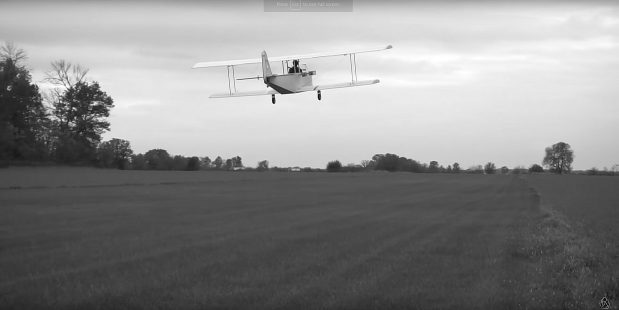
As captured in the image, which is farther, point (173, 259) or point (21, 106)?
point (21, 106)

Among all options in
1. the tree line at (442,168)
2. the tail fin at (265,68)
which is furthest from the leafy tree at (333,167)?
the tail fin at (265,68)

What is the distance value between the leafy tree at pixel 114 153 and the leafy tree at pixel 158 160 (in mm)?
3582

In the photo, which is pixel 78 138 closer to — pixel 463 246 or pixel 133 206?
pixel 133 206

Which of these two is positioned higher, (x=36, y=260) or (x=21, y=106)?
(x=21, y=106)

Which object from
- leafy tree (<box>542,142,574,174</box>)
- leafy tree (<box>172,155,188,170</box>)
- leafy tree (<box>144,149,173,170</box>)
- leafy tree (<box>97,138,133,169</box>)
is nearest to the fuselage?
leafy tree (<box>97,138,133,169</box>)

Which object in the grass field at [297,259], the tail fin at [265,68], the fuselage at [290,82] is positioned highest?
the tail fin at [265,68]

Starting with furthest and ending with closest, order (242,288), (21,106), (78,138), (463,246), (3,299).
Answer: (78,138)
(21,106)
(463,246)
(242,288)
(3,299)

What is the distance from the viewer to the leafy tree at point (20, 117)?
34641mm

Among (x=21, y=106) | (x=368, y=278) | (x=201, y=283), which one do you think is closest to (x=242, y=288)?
(x=201, y=283)

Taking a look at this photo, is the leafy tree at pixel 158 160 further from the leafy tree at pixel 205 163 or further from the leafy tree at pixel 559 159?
the leafy tree at pixel 559 159

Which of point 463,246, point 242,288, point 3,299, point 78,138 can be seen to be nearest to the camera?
point 3,299

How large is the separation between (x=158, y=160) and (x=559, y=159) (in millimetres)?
83592

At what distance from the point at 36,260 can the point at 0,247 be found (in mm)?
3467

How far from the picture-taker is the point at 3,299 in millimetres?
12453
